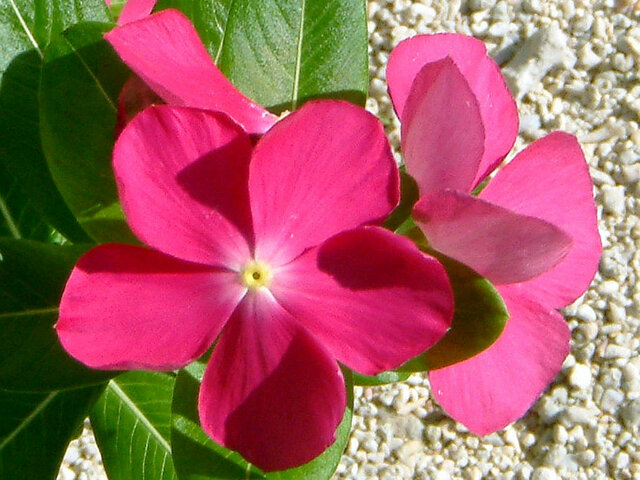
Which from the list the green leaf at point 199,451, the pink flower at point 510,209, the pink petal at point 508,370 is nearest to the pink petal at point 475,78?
the pink flower at point 510,209

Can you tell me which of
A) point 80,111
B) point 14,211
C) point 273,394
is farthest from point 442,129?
point 14,211

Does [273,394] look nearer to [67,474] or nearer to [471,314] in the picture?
[471,314]

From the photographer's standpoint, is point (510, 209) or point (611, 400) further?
point (611, 400)

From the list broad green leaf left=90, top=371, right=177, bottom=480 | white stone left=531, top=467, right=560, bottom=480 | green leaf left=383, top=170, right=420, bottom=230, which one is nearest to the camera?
green leaf left=383, top=170, right=420, bottom=230

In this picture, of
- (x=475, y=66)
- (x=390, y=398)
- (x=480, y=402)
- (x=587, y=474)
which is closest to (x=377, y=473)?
(x=390, y=398)

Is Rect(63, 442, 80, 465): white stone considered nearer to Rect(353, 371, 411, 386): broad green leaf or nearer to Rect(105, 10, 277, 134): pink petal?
Rect(353, 371, 411, 386): broad green leaf

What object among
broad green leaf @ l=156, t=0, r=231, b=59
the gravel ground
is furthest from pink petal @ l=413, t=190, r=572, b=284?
the gravel ground
